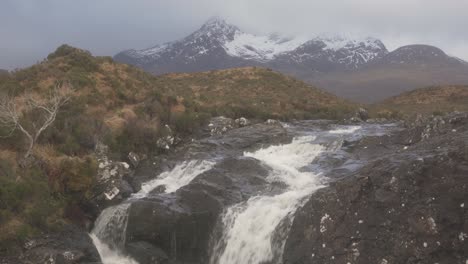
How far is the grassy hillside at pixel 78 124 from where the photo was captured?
737 inches

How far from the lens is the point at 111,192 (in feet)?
70.5

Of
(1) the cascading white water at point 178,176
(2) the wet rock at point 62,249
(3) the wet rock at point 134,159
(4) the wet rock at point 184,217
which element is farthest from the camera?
(3) the wet rock at point 134,159

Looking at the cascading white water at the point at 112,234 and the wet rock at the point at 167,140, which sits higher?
the wet rock at the point at 167,140

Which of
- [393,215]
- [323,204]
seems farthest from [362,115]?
[393,215]

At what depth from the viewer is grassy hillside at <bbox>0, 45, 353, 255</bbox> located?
61.4ft

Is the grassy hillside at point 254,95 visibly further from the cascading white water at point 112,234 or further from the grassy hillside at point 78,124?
the cascading white water at point 112,234

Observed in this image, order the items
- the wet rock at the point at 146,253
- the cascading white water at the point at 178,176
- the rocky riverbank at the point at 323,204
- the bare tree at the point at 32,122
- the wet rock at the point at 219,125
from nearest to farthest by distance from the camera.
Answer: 1. the rocky riverbank at the point at 323,204
2. the wet rock at the point at 146,253
3. the bare tree at the point at 32,122
4. the cascading white water at the point at 178,176
5. the wet rock at the point at 219,125

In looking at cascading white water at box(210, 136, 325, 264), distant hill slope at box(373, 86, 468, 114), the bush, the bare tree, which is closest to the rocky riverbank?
cascading white water at box(210, 136, 325, 264)

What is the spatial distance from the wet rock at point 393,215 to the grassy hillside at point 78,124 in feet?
32.7

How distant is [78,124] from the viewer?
27625 millimetres

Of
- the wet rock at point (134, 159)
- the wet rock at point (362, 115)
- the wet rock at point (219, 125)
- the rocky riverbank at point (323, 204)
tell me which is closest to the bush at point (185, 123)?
the wet rock at point (219, 125)

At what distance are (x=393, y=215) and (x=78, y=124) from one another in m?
19.5

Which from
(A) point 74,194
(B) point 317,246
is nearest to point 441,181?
(B) point 317,246

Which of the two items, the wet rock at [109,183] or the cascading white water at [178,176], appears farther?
the cascading white water at [178,176]
